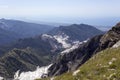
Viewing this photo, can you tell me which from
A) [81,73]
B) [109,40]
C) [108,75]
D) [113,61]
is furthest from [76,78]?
[109,40]

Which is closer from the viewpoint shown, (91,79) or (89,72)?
(91,79)

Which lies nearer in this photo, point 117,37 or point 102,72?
point 102,72

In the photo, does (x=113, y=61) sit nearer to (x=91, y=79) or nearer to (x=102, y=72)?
(x=102, y=72)

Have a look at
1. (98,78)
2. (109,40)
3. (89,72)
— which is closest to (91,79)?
(98,78)

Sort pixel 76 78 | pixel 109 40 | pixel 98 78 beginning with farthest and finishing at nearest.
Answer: pixel 109 40
pixel 76 78
pixel 98 78

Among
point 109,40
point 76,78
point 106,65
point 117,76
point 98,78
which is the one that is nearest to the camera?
point 117,76

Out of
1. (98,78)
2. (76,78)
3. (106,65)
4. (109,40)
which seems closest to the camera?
(98,78)

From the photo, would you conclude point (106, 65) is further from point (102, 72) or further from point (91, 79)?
point (91, 79)

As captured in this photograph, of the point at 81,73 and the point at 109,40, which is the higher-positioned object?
the point at 109,40

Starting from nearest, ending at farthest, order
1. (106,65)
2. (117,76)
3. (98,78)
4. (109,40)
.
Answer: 1. (117,76)
2. (98,78)
3. (106,65)
4. (109,40)
